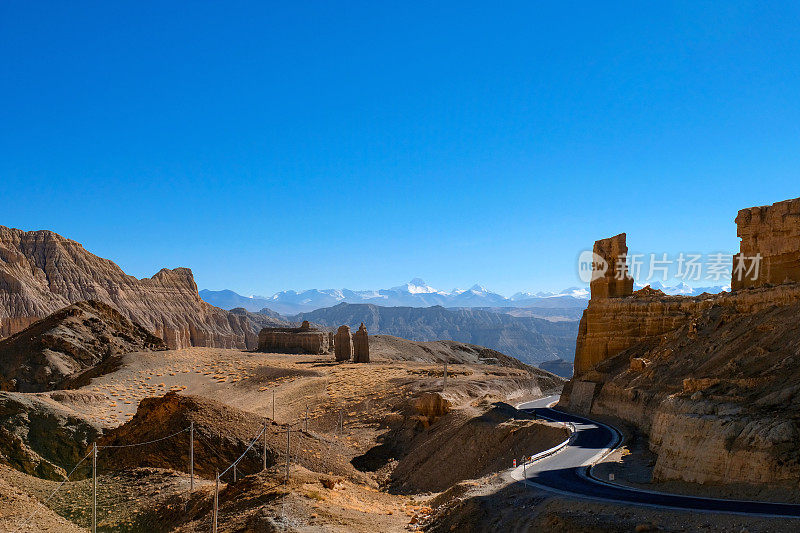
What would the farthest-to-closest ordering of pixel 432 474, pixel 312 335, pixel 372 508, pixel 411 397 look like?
pixel 312 335 → pixel 411 397 → pixel 432 474 → pixel 372 508

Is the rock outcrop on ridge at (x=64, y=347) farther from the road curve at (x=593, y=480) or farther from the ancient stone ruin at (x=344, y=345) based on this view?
the road curve at (x=593, y=480)

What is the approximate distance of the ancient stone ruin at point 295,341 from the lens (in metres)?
88.7

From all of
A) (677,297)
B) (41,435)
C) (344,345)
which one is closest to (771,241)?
(677,297)

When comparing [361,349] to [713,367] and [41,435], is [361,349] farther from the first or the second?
[713,367]

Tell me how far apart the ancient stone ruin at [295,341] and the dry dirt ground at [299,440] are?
503 inches

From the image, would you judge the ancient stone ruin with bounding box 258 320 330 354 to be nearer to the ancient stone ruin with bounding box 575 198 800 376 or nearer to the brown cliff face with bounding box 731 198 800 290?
the ancient stone ruin with bounding box 575 198 800 376

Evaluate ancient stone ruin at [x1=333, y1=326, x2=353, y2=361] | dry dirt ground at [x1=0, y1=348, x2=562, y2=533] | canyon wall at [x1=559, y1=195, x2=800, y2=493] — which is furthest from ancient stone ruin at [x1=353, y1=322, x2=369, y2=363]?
canyon wall at [x1=559, y1=195, x2=800, y2=493]

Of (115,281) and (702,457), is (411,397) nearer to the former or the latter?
(702,457)

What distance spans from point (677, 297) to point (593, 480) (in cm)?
2343

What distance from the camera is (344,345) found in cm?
7419

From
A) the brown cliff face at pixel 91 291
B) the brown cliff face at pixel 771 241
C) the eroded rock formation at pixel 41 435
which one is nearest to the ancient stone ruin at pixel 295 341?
the brown cliff face at pixel 91 291

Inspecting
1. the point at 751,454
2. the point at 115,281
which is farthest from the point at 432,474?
the point at 115,281

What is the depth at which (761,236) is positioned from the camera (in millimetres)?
36281

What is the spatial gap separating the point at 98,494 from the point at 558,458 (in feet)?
56.8
